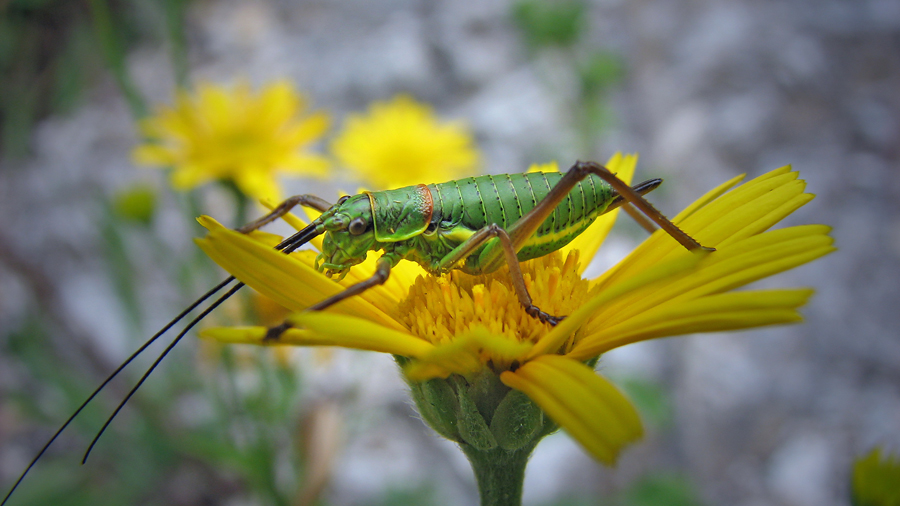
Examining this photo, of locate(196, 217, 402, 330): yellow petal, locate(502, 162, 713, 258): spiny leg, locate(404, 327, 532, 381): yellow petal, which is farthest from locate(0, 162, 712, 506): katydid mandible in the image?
locate(404, 327, 532, 381): yellow petal

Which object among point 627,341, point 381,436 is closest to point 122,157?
point 381,436

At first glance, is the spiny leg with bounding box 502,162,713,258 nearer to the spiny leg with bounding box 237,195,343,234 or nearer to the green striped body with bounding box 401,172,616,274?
the green striped body with bounding box 401,172,616,274

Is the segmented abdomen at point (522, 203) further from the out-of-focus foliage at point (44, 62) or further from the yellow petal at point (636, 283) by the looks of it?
the out-of-focus foliage at point (44, 62)

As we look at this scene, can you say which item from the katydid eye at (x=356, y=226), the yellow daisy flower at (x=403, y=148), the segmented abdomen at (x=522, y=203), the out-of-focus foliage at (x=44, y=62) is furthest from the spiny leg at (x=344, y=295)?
the out-of-focus foliage at (x=44, y=62)

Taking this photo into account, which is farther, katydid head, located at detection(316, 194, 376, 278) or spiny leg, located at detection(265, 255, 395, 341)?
katydid head, located at detection(316, 194, 376, 278)

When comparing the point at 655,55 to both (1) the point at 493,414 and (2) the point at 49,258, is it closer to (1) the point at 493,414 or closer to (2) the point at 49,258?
(1) the point at 493,414

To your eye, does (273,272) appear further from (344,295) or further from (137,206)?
(137,206)
